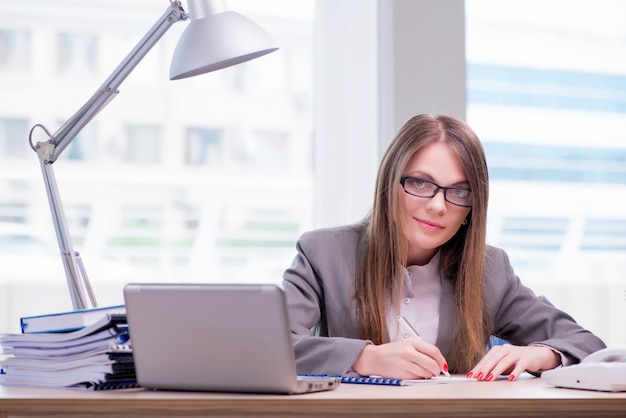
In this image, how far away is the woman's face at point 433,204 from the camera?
6.03 feet

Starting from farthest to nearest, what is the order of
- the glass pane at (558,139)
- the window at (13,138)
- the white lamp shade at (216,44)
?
the glass pane at (558,139), the window at (13,138), the white lamp shade at (216,44)

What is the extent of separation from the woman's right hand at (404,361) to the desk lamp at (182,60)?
55 cm

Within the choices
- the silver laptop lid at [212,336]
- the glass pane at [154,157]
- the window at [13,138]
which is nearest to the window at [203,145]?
the glass pane at [154,157]

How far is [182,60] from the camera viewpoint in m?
1.60

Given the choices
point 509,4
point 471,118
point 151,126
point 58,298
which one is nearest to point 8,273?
point 58,298

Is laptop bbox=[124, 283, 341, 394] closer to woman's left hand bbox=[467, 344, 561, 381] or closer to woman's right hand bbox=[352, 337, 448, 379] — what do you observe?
woman's right hand bbox=[352, 337, 448, 379]

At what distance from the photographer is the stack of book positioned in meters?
1.25

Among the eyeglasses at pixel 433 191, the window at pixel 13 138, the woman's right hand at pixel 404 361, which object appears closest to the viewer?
the woman's right hand at pixel 404 361

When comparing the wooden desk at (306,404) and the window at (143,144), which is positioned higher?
the window at (143,144)

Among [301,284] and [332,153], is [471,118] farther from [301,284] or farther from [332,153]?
[301,284]

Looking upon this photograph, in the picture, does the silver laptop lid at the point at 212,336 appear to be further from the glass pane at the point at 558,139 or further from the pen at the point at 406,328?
the glass pane at the point at 558,139

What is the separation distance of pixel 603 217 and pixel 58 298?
2.08 meters

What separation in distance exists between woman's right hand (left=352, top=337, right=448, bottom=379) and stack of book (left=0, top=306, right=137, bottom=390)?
452 mm

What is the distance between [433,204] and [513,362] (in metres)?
0.39
